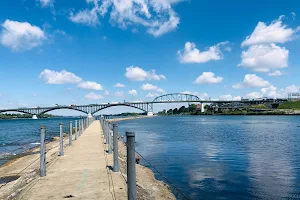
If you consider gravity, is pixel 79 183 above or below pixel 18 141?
above

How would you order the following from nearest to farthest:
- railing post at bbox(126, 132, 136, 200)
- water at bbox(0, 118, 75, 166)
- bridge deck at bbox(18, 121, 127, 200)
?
railing post at bbox(126, 132, 136, 200), bridge deck at bbox(18, 121, 127, 200), water at bbox(0, 118, 75, 166)

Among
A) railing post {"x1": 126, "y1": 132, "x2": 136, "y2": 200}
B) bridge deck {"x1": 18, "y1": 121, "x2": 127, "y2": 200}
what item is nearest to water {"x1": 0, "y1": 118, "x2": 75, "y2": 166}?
bridge deck {"x1": 18, "y1": 121, "x2": 127, "y2": 200}

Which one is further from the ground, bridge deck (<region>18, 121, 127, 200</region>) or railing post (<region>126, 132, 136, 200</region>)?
railing post (<region>126, 132, 136, 200</region>)

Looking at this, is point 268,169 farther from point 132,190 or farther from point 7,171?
point 7,171

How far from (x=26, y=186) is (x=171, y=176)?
894 cm

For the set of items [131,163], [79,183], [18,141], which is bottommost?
[18,141]

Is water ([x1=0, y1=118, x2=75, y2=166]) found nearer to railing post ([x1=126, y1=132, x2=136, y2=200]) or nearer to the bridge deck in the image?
the bridge deck

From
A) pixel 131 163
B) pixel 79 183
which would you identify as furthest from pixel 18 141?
pixel 131 163

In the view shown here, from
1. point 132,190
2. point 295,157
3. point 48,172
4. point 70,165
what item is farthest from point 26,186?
point 295,157

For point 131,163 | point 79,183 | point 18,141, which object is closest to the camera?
point 131,163

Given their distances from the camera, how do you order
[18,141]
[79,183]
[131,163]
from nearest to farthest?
[131,163] < [79,183] < [18,141]

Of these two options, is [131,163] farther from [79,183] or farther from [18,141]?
[18,141]

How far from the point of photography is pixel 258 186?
48.2 ft

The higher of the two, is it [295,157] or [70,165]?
[70,165]
